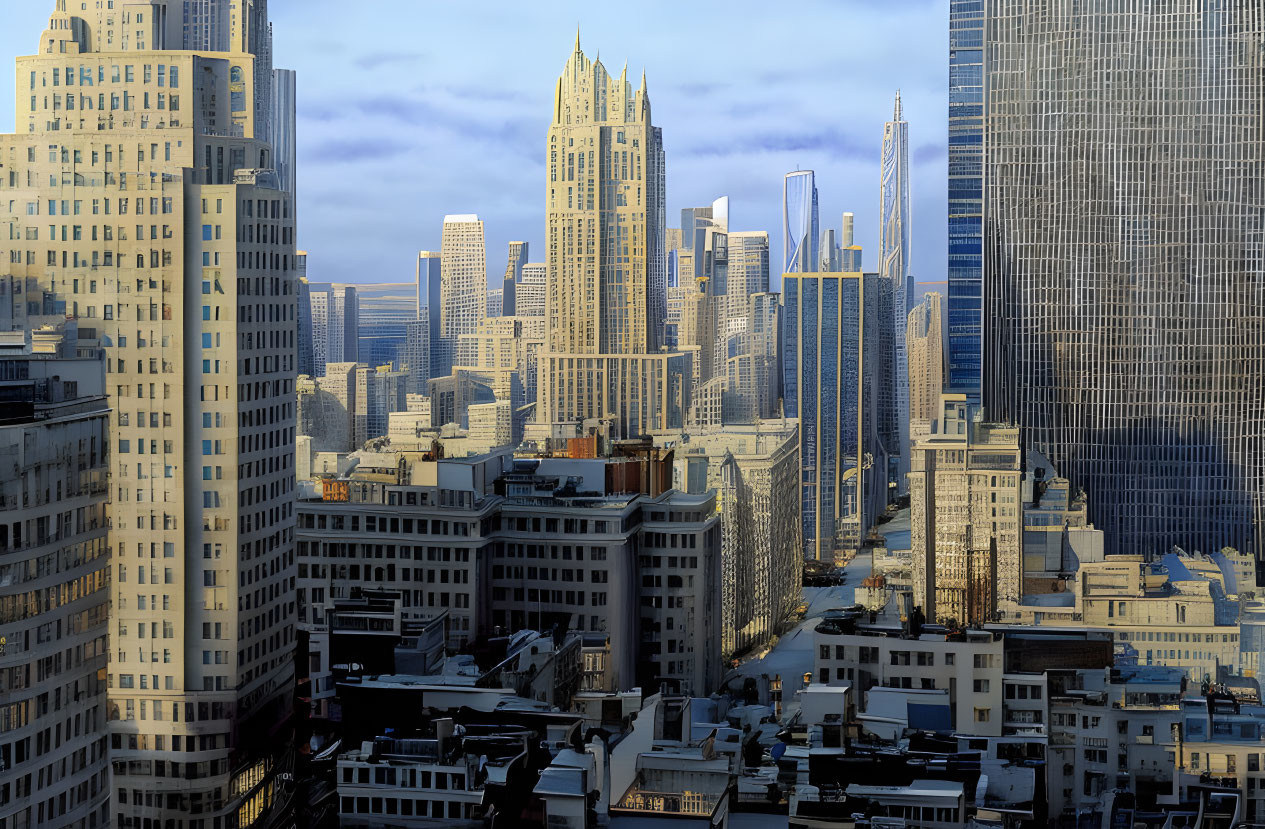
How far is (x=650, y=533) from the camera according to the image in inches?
1262

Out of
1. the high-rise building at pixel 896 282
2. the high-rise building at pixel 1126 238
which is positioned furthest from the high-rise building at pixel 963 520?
the high-rise building at pixel 896 282

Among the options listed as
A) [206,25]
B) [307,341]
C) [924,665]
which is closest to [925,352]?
[307,341]

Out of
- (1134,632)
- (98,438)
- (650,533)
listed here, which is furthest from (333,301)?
(98,438)

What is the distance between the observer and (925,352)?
7662 centimetres

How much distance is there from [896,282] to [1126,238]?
93.2ft

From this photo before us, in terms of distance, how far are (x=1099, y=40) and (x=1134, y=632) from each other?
2809cm

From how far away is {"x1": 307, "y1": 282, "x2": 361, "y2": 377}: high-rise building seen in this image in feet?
188

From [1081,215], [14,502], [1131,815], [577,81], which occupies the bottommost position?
[1131,815]

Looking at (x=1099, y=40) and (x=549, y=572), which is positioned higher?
(x=1099, y=40)

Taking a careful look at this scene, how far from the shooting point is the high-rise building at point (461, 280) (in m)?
72.8

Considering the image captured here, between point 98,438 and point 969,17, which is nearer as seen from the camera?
point 98,438

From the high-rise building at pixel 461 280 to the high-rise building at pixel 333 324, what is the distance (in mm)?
8195

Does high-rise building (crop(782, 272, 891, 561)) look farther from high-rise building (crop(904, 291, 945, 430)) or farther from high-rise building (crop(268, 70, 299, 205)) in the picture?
high-rise building (crop(268, 70, 299, 205))

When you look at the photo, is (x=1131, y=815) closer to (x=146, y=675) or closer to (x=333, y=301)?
(x=146, y=675)
